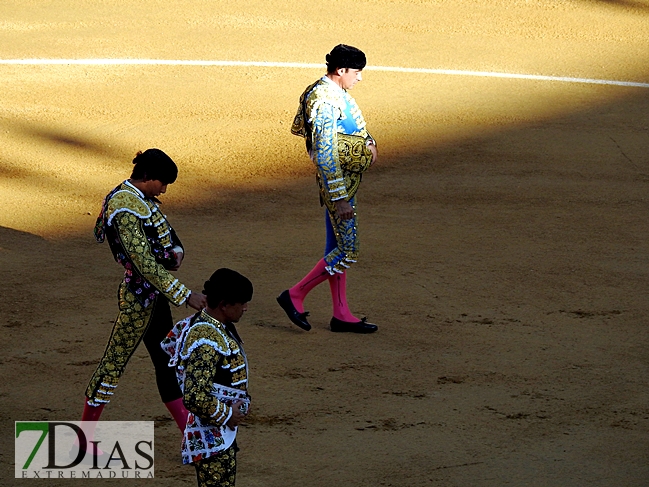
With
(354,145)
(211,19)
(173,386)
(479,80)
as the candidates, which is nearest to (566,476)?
A: (173,386)

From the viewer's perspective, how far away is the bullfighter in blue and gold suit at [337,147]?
20.9 ft

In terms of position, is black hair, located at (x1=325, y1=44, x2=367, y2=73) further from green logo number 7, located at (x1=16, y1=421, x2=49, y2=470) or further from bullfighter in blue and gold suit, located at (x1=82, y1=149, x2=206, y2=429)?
green logo number 7, located at (x1=16, y1=421, x2=49, y2=470)

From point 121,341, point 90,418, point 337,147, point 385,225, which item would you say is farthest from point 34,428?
point 385,225

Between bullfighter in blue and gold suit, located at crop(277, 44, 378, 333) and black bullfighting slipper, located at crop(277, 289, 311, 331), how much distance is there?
23 centimetres

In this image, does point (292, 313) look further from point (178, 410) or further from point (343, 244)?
point (178, 410)

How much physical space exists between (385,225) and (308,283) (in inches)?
95.7

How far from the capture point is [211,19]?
15.2m

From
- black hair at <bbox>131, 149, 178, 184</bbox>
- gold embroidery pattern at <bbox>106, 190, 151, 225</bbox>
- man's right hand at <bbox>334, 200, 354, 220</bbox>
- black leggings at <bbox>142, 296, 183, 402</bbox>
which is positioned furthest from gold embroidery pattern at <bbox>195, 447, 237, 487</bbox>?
man's right hand at <bbox>334, 200, 354, 220</bbox>

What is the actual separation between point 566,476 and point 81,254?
4.56 m

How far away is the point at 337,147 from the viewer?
21.1ft

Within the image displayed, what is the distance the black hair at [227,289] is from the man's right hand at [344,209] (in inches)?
98.3

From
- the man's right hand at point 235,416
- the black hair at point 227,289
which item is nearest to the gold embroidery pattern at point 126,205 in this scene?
the black hair at point 227,289

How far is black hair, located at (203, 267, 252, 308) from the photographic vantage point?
394 cm

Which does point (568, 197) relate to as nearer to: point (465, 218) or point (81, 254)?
point (465, 218)
